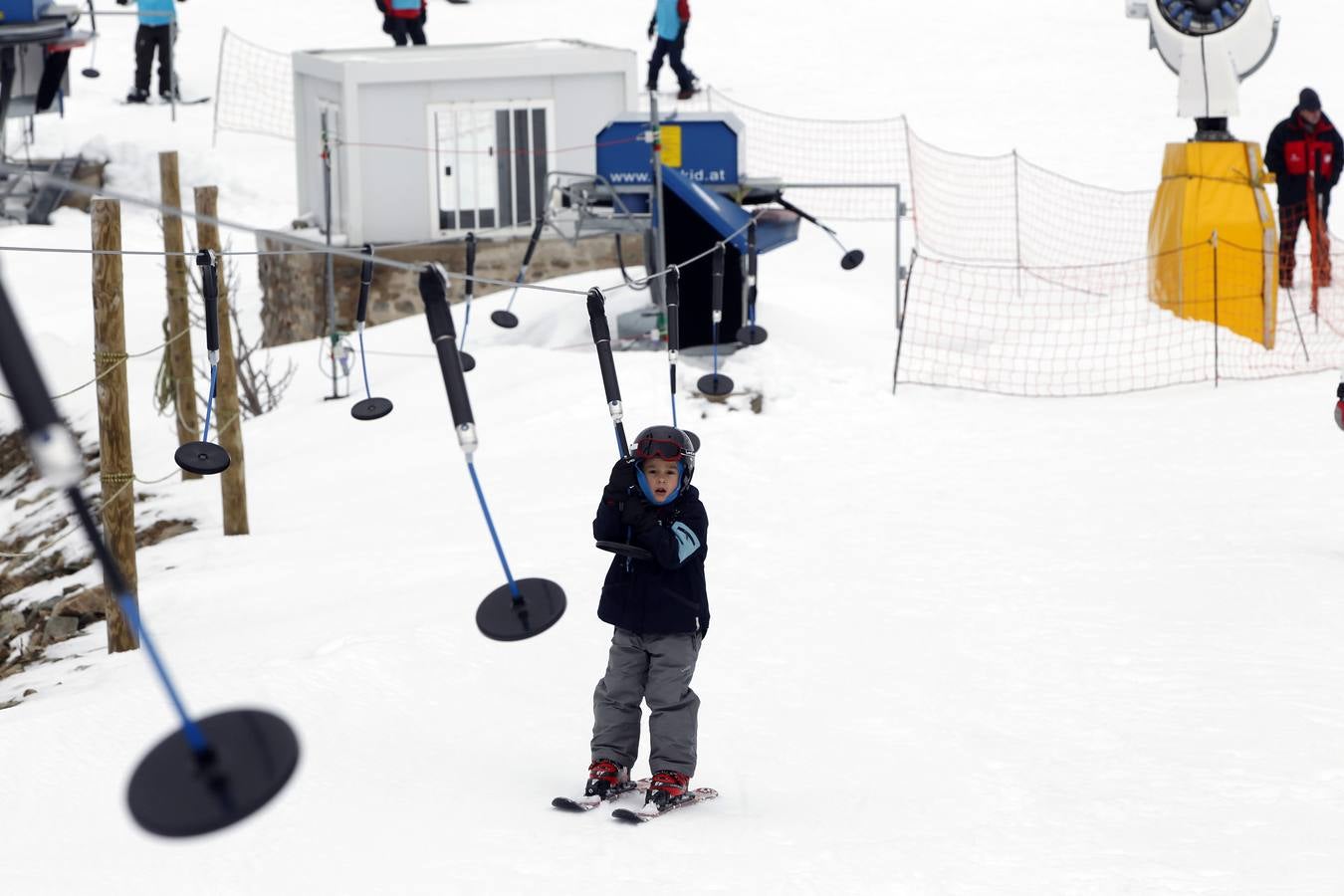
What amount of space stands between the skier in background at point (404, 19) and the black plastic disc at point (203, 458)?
1642cm

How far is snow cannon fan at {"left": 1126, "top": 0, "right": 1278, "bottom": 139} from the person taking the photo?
15109 millimetres

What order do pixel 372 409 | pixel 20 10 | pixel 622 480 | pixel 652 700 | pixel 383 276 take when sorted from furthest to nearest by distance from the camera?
pixel 20 10 → pixel 383 276 → pixel 372 409 → pixel 652 700 → pixel 622 480

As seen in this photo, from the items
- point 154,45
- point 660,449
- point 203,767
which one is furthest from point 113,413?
point 154,45

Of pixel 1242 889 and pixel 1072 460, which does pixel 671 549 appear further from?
pixel 1072 460

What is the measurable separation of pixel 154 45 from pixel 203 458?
18.2 meters

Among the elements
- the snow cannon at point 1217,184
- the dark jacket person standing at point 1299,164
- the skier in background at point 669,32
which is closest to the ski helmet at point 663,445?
the snow cannon at point 1217,184

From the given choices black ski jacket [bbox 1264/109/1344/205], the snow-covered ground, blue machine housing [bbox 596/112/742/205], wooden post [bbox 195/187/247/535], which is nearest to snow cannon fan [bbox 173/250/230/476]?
the snow-covered ground

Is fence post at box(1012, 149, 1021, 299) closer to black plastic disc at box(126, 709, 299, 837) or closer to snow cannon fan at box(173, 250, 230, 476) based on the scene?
snow cannon fan at box(173, 250, 230, 476)

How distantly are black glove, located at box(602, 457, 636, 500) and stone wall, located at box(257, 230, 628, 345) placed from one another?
1177 cm

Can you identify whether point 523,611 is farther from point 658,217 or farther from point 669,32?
point 669,32

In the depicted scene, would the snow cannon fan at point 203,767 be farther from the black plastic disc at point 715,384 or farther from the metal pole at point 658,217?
the metal pole at point 658,217

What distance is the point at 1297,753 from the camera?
21.4 ft

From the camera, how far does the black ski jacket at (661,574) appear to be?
5.95m

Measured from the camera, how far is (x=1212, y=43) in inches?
595
